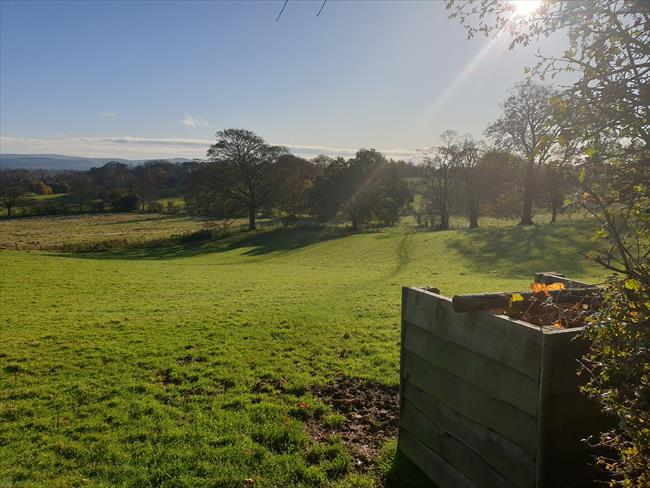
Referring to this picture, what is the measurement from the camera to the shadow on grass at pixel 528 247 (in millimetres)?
23938

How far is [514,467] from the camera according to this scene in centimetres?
329

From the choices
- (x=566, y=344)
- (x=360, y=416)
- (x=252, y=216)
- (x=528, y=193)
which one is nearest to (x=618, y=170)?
(x=566, y=344)

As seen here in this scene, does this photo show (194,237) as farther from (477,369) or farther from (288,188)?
(477,369)

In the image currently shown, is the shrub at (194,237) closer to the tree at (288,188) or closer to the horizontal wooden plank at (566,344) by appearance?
the tree at (288,188)

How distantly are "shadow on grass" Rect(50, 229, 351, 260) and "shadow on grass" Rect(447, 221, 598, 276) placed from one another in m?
15.1

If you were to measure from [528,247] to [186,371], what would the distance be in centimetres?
2738

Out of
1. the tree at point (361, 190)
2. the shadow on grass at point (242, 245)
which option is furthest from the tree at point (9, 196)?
the tree at point (361, 190)

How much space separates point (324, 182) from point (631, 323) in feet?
161

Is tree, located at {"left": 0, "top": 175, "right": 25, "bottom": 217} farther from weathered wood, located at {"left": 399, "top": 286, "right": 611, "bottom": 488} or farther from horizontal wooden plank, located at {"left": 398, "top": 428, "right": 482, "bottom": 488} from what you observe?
weathered wood, located at {"left": 399, "top": 286, "right": 611, "bottom": 488}

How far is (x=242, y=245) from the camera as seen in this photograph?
43750 millimetres

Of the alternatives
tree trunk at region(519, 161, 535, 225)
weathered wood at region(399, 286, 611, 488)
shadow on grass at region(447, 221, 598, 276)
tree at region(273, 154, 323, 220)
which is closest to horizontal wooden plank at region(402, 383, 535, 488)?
weathered wood at region(399, 286, 611, 488)

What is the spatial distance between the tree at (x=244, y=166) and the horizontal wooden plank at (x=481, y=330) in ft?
149

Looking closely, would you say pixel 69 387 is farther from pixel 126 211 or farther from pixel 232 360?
pixel 126 211

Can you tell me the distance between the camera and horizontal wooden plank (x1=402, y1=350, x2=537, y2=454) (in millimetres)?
3200
